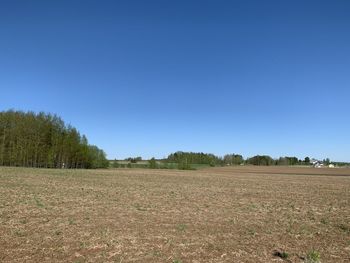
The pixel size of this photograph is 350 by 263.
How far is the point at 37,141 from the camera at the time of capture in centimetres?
8325

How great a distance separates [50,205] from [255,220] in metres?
9.33

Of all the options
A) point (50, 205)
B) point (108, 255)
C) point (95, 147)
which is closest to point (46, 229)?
point (108, 255)

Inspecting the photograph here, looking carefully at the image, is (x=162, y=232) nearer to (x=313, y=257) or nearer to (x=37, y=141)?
(x=313, y=257)

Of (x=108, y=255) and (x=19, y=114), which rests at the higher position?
(x=19, y=114)

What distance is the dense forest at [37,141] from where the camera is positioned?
80.3 meters

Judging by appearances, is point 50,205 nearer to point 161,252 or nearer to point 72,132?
point 161,252

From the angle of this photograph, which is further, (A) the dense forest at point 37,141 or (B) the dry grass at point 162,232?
(A) the dense forest at point 37,141

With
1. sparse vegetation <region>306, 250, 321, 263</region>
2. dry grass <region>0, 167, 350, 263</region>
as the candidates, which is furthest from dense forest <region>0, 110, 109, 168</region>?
sparse vegetation <region>306, 250, 321, 263</region>

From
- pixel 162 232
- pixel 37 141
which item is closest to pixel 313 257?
pixel 162 232

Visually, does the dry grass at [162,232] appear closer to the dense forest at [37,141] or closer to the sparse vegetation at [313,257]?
the sparse vegetation at [313,257]

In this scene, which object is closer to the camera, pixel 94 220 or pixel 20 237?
pixel 20 237

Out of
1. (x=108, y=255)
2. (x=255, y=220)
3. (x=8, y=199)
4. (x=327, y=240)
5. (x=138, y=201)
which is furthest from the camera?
(x=138, y=201)

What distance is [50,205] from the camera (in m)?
18.1

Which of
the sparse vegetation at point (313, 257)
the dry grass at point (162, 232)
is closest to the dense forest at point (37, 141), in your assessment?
the dry grass at point (162, 232)
